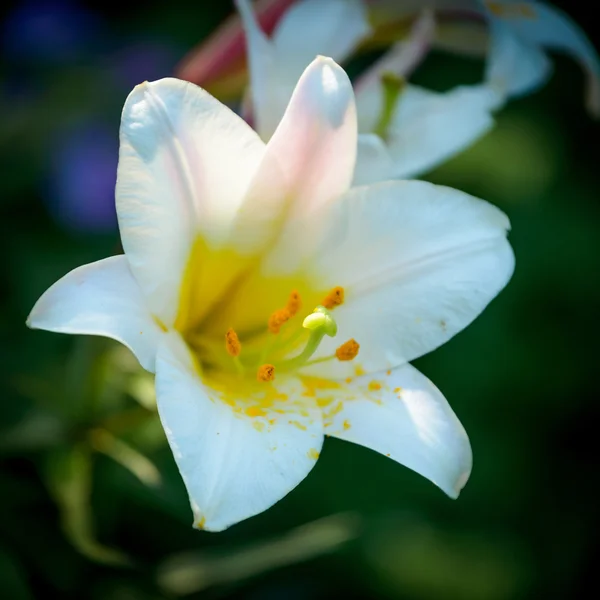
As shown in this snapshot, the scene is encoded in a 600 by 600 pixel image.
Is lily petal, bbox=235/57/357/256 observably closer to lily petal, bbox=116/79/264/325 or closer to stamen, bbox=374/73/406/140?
lily petal, bbox=116/79/264/325

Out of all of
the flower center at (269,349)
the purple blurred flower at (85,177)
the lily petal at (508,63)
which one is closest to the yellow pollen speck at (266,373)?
the flower center at (269,349)

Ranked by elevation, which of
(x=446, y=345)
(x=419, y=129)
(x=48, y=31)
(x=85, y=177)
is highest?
(x=419, y=129)

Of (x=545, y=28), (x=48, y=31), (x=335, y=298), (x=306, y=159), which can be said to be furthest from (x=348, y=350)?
(x=48, y=31)

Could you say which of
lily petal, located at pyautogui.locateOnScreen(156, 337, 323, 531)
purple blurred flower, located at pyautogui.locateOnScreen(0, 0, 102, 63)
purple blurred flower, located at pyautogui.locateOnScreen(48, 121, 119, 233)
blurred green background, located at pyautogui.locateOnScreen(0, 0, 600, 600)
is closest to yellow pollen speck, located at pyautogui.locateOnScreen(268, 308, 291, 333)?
lily petal, located at pyautogui.locateOnScreen(156, 337, 323, 531)

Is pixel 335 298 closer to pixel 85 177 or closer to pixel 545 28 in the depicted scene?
pixel 545 28

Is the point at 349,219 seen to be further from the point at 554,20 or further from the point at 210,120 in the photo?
the point at 554,20

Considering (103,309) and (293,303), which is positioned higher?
(103,309)

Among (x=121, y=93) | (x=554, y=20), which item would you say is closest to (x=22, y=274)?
(x=121, y=93)
